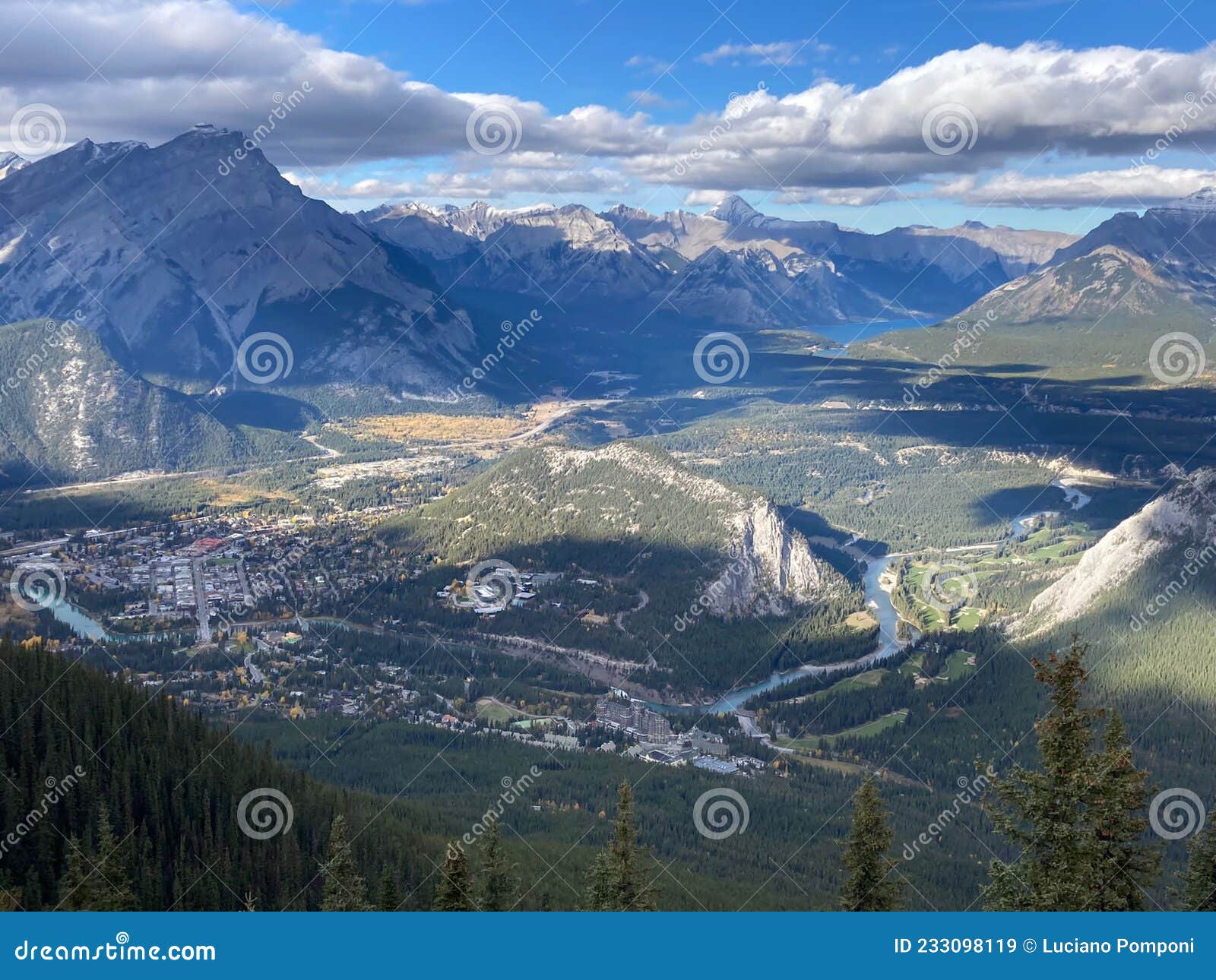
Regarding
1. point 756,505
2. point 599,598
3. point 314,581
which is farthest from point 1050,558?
point 314,581

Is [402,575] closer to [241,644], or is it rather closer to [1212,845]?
[241,644]

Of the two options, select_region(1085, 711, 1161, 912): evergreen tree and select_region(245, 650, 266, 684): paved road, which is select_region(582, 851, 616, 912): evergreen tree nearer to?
select_region(1085, 711, 1161, 912): evergreen tree
